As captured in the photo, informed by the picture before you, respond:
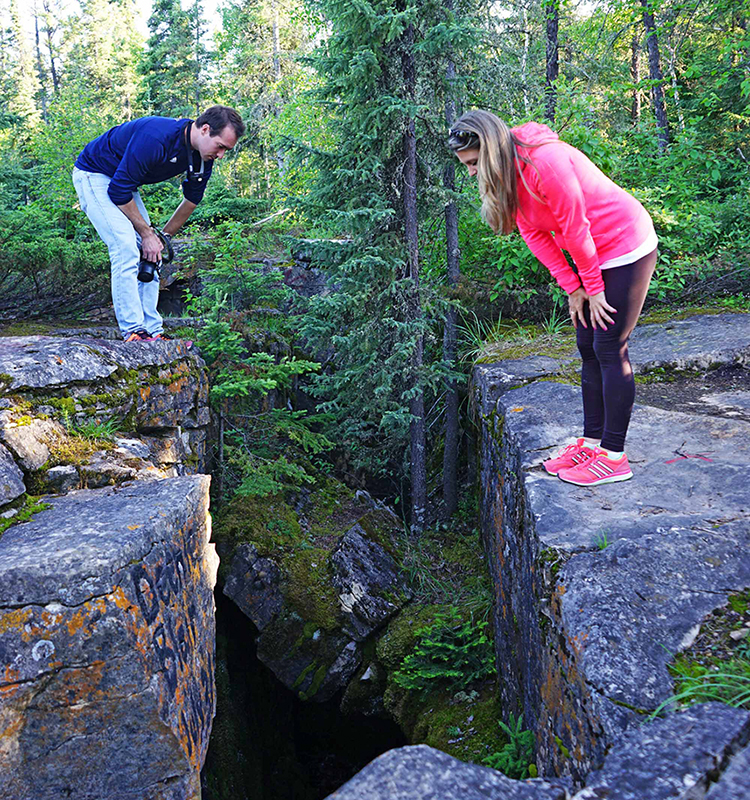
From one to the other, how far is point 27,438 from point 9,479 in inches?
13.7

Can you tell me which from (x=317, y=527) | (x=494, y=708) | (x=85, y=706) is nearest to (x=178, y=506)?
(x=85, y=706)

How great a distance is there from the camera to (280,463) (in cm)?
560

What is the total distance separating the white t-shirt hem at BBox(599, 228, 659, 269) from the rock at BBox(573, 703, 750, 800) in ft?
6.36

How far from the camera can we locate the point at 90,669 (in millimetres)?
2064

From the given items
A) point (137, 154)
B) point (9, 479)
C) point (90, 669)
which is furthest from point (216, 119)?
point (90, 669)

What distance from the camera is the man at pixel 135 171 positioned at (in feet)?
13.6

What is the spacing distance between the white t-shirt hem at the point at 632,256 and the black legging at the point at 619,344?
0.06 feet

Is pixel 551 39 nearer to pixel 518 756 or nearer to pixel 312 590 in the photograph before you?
pixel 312 590

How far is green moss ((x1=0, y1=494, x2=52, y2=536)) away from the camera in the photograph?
251 centimetres

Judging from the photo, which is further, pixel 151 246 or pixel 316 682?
pixel 316 682

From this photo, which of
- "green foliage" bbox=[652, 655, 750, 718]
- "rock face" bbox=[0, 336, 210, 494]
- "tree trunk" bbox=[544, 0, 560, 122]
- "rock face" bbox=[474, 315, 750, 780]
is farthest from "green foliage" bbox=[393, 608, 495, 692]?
"tree trunk" bbox=[544, 0, 560, 122]

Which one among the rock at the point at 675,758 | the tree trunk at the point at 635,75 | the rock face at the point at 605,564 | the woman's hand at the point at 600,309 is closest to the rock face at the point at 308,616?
the rock face at the point at 605,564

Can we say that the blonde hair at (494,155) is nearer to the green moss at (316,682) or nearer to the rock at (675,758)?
the rock at (675,758)

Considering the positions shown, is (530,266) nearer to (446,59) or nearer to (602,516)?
(446,59)
